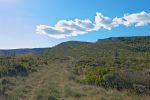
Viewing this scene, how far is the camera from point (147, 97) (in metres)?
13.5

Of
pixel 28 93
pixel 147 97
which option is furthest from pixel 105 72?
pixel 147 97

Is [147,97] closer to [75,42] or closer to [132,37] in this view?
[132,37]

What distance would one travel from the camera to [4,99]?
13703 millimetres

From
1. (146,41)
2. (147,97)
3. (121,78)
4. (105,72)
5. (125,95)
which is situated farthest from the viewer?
(146,41)

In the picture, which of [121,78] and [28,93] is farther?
[121,78]

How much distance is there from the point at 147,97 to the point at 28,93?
596cm

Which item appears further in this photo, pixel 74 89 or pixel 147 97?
pixel 74 89

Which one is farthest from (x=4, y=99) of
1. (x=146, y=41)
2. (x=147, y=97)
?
(x=146, y=41)

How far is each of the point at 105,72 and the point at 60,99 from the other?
6097 mm

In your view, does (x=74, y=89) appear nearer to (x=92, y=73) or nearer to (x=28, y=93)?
(x=28, y=93)

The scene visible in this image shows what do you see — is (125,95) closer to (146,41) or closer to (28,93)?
(28,93)

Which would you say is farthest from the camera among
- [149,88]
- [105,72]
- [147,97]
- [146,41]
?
[146,41]

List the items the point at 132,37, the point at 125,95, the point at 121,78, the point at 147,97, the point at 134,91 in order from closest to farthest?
the point at 147,97, the point at 125,95, the point at 134,91, the point at 121,78, the point at 132,37

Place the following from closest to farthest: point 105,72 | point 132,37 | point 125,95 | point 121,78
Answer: point 125,95 → point 121,78 → point 105,72 → point 132,37
